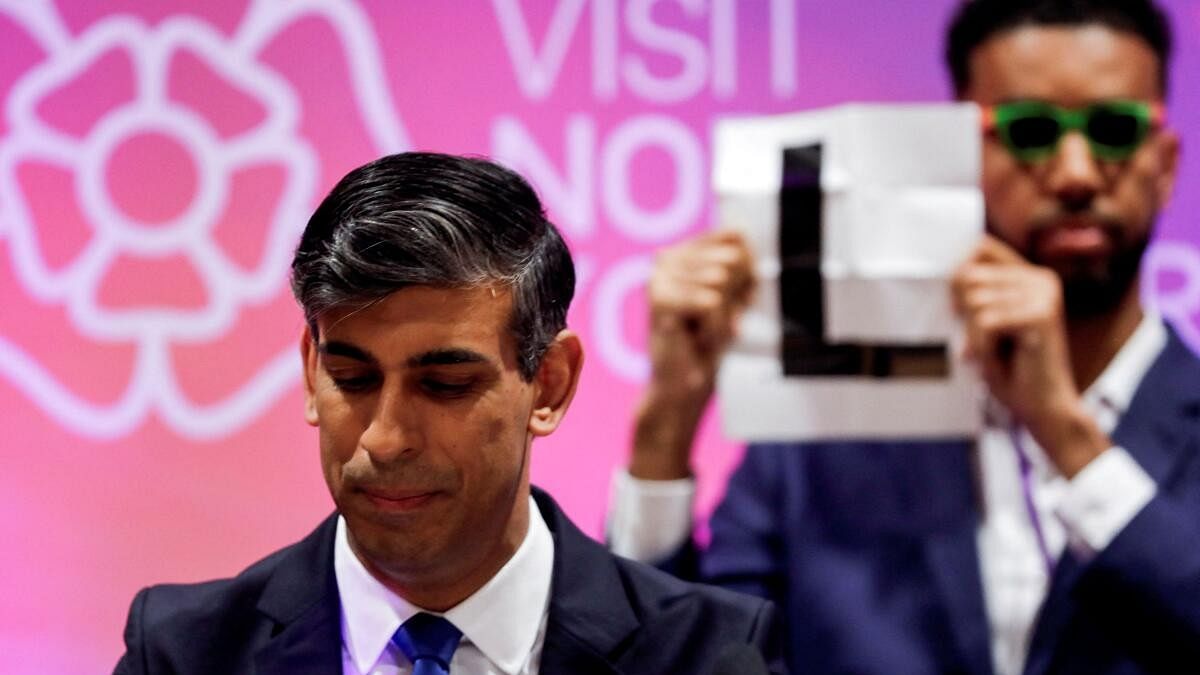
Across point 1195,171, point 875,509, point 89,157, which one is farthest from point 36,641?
point 1195,171

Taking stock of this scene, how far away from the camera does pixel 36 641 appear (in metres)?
2.62

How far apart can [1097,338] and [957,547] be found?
0.36 m

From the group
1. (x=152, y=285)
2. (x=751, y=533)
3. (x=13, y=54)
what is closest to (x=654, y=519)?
(x=751, y=533)

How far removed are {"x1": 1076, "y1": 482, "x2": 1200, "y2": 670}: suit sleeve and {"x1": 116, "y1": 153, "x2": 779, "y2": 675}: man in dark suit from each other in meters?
0.56

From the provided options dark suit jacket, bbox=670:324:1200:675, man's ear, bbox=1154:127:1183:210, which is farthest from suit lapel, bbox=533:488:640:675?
man's ear, bbox=1154:127:1183:210

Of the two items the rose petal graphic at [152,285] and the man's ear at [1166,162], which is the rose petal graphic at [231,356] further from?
the man's ear at [1166,162]

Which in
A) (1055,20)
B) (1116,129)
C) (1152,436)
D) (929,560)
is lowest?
(929,560)

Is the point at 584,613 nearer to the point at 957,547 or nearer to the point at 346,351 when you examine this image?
the point at 346,351

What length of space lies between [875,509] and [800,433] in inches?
11.3

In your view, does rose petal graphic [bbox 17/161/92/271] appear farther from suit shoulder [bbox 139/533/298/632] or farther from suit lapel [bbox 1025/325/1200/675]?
suit lapel [bbox 1025/325/1200/675]

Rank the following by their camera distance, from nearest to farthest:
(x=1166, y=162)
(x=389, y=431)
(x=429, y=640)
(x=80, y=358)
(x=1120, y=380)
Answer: (x=389, y=431) → (x=429, y=640) → (x=1120, y=380) → (x=1166, y=162) → (x=80, y=358)

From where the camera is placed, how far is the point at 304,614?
1535 millimetres

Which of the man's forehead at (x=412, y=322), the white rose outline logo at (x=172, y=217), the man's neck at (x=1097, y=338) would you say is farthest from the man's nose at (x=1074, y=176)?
the white rose outline logo at (x=172, y=217)

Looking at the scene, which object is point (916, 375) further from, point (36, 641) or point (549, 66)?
point (36, 641)
